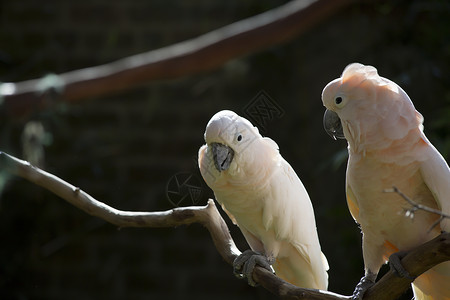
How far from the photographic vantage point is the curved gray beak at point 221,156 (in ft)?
3.98

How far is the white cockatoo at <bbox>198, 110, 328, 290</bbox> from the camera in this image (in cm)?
123

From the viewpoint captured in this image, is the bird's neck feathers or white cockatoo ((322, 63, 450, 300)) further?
the bird's neck feathers

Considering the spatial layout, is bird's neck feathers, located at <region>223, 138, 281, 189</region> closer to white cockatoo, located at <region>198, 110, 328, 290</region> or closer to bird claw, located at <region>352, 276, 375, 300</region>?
white cockatoo, located at <region>198, 110, 328, 290</region>

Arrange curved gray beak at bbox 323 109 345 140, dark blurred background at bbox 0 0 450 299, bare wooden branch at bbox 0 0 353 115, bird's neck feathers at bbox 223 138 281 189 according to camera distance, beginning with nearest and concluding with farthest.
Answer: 1. curved gray beak at bbox 323 109 345 140
2. bird's neck feathers at bbox 223 138 281 189
3. bare wooden branch at bbox 0 0 353 115
4. dark blurred background at bbox 0 0 450 299

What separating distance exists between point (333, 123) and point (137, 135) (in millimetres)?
2168

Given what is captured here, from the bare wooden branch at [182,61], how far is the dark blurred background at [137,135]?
417mm

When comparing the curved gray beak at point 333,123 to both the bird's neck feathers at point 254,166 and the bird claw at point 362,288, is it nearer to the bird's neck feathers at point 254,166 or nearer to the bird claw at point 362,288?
the bird's neck feathers at point 254,166

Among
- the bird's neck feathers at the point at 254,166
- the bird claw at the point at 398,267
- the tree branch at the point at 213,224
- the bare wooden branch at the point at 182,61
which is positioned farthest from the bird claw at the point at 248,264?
the bare wooden branch at the point at 182,61

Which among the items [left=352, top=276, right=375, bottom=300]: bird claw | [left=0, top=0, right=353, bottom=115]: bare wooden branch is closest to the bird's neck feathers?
[left=352, top=276, right=375, bottom=300]: bird claw

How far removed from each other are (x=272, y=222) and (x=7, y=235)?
2039mm

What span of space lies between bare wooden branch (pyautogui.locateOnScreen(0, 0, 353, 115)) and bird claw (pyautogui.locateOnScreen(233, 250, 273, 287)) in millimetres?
1314

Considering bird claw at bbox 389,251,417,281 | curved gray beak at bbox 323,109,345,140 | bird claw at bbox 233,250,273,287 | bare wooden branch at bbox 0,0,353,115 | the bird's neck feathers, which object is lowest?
bird claw at bbox 389,251,417,281

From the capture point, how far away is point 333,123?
3.78ft

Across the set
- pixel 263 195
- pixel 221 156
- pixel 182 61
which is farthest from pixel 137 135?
pixel 221 156
